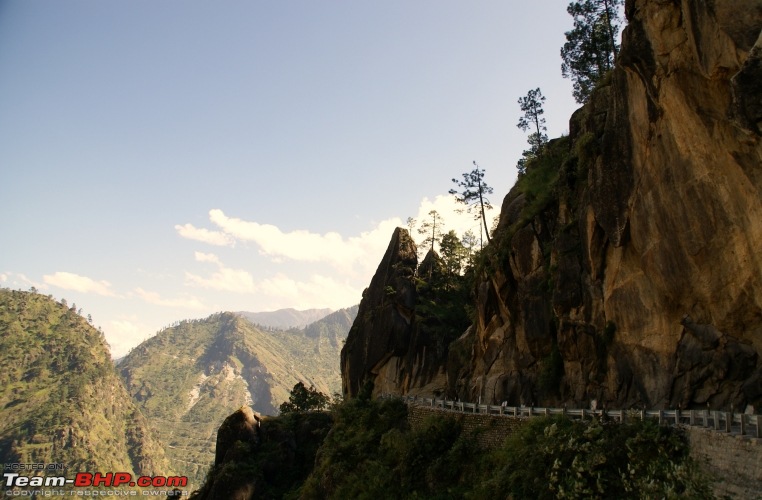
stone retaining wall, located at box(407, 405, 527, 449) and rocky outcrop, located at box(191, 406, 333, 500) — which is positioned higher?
stone retaining wall, located at box(407, 405, 527, 449)

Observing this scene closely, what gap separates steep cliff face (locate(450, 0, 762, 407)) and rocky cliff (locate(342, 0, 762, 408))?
0.06m

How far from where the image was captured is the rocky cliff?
19500 millimetres

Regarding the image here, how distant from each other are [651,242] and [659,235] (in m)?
0.60

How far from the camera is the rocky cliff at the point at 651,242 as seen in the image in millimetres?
19500

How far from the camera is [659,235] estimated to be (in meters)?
23.3

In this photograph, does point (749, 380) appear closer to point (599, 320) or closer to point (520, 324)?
point (599, 320)

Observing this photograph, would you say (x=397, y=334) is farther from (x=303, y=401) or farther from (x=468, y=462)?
(x=468, y=462)

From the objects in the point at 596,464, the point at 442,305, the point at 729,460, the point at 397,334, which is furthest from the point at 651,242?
the point at 397,334

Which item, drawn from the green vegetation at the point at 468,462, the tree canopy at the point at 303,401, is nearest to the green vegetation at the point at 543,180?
the green vegetation at the point at 468,462

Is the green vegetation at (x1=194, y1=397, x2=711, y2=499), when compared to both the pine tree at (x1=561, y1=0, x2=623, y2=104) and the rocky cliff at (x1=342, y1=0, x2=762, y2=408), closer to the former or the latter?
the rocky cliff at (x1=342, y1=0, x2=762, y2=408)

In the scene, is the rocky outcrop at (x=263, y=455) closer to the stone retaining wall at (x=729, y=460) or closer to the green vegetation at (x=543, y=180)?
the green vegetation at (x=543, y=180)

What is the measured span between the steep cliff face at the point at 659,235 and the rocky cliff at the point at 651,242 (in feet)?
0.19

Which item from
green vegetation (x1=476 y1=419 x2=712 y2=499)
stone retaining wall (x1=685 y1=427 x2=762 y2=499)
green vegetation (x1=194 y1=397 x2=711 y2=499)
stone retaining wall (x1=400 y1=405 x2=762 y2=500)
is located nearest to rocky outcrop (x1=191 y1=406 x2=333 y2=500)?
green vegetation (x1=194 y1=397 x2=711 y2=499)

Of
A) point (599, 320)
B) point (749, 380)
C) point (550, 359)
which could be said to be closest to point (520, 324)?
point (550, 359)
